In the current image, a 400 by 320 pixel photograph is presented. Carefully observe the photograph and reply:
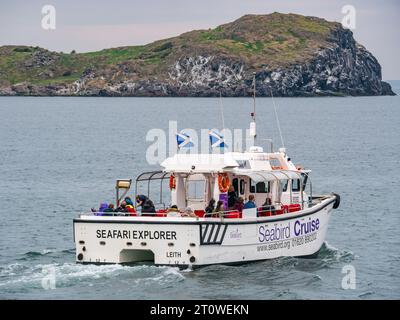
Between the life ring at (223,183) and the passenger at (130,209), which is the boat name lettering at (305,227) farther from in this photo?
the passenger at (130,209)

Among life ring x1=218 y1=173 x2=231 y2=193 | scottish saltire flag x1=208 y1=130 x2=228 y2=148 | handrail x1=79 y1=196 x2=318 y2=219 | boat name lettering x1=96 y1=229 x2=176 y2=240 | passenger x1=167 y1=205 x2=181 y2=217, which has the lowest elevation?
boat name lettering x1=96 y1=229 x2=176 y2=240

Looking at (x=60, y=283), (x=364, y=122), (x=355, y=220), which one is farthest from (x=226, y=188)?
(x=364, y=122)

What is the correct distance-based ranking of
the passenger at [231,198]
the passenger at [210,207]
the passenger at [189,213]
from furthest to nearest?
the passenger at [231,198]
the passenger at [210,207]
the passenger at [189,213]

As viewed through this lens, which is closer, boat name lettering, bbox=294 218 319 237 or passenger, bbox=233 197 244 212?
passenger, bbox=233 197 244 212

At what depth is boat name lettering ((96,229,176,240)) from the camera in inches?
1200

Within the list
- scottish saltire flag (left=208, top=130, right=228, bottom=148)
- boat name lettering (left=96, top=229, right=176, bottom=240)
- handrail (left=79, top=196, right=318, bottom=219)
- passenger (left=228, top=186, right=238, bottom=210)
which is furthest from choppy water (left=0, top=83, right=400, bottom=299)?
scottish saltire flag (left=208, top=130, right=228, bottom=148)

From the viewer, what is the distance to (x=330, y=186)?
57.4 metres

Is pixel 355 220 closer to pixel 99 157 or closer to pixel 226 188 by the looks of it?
pixel 226 188

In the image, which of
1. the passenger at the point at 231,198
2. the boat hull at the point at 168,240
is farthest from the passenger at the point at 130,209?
the passenger at the point at 231,198

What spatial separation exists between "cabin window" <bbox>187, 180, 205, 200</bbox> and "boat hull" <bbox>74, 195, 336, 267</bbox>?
3.20m

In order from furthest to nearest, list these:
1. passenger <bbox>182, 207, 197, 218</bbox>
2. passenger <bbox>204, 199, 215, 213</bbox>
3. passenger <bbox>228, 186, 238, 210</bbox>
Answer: passenger <bbox>228, 186, 238, 210</bbox> → passenger <bbox>204, 199, 215, 213</bbox> → passenger <bbox>182, 207, 197, 218</bbox>

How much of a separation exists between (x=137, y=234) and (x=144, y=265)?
1.14 m

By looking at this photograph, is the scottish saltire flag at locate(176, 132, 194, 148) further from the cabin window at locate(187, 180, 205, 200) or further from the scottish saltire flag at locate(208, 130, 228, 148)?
the cabin window at locate(187, 180, 205, 200)

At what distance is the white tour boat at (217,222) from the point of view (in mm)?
30578
